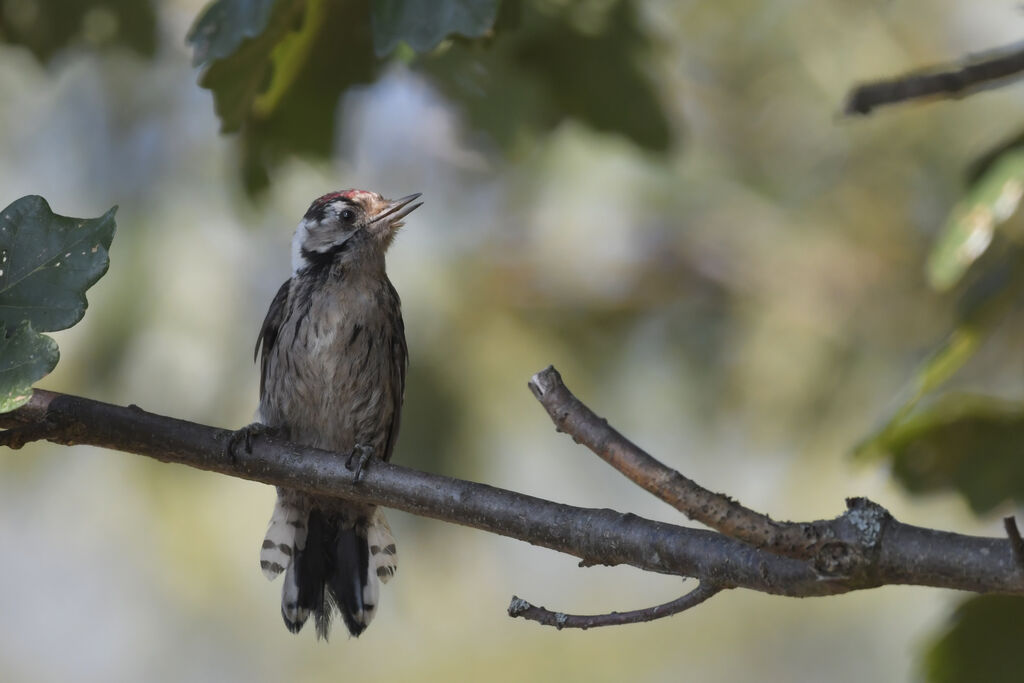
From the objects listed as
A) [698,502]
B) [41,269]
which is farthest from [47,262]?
[698,502]

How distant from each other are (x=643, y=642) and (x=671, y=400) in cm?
209

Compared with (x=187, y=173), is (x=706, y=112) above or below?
above

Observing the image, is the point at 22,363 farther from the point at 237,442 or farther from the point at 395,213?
the point at 395,213

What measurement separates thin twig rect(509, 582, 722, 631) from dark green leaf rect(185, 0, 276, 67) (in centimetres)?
128

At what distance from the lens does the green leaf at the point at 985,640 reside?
266 cm

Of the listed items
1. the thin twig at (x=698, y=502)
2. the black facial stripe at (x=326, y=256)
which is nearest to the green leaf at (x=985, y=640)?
the thin twig at (x=698, y=502)

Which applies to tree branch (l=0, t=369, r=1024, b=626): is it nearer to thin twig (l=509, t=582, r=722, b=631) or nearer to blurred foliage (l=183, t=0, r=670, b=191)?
thin twig (l=509, t=582, r=722, b=631)

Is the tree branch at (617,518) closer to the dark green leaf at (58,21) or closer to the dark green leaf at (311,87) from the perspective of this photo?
the dark green leaf at (311,87)

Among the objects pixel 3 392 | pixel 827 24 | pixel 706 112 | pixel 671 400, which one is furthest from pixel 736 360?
pixel 3 392

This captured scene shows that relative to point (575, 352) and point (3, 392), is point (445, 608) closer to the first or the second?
point (575, 352)

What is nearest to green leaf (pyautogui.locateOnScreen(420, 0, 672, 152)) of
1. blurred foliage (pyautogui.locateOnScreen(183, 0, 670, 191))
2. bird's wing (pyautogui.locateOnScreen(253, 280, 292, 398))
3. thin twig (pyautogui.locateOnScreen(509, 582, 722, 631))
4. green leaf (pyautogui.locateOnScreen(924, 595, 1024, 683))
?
blurred foliage (pyautogui.locateOnScreen(183, 0, 670, 191))

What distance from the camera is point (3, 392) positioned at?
1.87 metres

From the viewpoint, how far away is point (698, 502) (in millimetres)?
1887

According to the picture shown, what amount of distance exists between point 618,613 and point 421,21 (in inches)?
49.6
